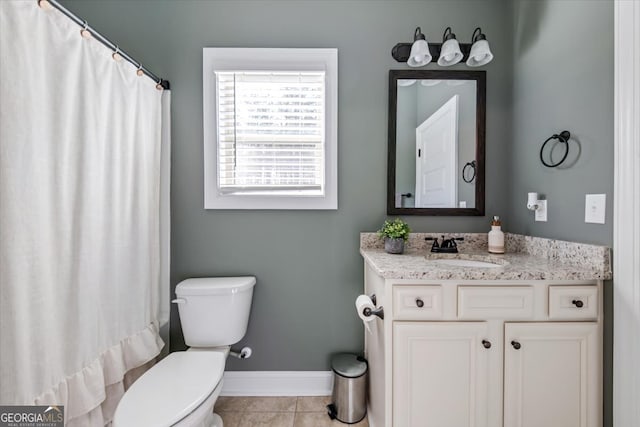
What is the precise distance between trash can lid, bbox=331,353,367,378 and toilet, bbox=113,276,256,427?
561mm

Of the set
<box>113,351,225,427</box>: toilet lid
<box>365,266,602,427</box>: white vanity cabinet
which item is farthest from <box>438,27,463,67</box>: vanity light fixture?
<box>113,351,225,427</box>: toilet lid

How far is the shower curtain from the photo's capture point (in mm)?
866

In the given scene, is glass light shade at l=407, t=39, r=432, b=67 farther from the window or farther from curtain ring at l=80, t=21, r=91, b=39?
curtain ring at l=80, t=21, r=91, b=39

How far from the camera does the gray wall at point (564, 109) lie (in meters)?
1.05

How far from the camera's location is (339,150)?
1.66 metres

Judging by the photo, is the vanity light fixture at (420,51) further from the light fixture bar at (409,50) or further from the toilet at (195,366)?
the toilet at (195,366)

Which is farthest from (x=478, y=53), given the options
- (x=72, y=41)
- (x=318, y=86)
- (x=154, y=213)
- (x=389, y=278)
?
(x=154, y=213)

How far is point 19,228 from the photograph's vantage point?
34.4 inches

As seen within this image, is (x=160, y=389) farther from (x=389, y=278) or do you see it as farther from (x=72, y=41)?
Answer: (x=72, y=41)

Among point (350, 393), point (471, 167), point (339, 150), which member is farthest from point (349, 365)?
point (471, 167)

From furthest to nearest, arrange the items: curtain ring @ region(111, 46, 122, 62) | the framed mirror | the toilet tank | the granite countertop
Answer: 1. the framed mirror
2. the toilet tank
3. curtain ring @ region(111, 46, 122, 62)
4. the granite countertop

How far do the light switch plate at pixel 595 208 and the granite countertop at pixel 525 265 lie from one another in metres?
0.11

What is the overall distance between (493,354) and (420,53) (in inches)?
58.7

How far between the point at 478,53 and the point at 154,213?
79.1 inches
